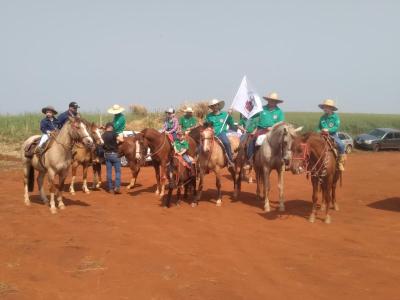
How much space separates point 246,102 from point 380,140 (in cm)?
2357

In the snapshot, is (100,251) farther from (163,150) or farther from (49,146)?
(163,150)

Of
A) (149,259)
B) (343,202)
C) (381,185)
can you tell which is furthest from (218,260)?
(381,185)

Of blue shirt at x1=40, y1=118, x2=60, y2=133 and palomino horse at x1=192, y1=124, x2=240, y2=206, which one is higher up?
blue shirt at x1=40, y1=118, x2=60, y2=133

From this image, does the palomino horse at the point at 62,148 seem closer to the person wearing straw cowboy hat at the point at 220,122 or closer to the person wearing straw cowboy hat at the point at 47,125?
the person wearing straw cowboy hat at the point at 47,125

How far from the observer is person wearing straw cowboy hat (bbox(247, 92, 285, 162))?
12.4 m

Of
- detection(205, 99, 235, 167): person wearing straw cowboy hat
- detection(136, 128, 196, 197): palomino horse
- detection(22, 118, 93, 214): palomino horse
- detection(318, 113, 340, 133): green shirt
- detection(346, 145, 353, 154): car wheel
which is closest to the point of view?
detection(22, 118, 93, 214): palomino horse

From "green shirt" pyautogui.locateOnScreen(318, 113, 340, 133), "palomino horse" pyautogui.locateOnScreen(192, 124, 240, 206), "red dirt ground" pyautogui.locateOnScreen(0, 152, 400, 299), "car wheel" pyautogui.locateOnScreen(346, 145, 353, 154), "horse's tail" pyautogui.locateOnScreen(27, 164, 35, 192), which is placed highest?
"green shirt" pyautogui.locateOnScreen(318, 113, 340, 133)

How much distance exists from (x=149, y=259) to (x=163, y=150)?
6525mm

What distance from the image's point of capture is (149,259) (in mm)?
7270

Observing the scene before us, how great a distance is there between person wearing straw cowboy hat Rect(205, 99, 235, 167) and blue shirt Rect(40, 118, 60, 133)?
14.0 feet

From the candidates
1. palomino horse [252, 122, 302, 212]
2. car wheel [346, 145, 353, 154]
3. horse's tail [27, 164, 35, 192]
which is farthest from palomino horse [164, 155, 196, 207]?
car wheel [346, 145, 353, 154]

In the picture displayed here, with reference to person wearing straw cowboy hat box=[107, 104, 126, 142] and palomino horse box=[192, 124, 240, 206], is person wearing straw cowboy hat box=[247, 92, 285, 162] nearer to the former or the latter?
palomino horse box=[192, 124, 240, 206]

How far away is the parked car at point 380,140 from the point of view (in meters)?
33.8

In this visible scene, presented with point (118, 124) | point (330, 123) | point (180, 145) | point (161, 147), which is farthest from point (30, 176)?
point (330, 123)
